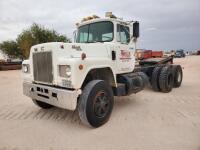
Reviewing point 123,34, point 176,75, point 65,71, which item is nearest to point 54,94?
point 65,71

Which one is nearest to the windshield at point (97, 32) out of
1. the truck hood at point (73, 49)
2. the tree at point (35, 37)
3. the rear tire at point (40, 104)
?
the truck hood at point (73, 49)

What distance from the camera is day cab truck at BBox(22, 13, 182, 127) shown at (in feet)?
12.6

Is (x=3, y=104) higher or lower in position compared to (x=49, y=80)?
lower

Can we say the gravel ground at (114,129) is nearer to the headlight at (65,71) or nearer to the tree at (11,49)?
the headlight at (65,71)

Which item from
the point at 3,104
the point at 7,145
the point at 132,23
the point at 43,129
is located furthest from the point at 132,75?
the point at 3,104

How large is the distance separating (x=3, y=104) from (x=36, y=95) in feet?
8.24

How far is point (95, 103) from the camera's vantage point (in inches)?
161

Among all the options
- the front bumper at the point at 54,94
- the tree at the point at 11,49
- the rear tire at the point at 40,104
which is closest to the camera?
the front bumper at the point at 54,94

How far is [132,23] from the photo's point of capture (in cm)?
565

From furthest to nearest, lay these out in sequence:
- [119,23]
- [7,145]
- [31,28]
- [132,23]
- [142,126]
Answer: [31,28] < [132,23] < [119,23] < [142,126] < [7,145]

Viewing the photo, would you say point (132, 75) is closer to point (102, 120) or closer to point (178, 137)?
point (102, 120)

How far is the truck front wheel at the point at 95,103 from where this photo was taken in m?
3.86

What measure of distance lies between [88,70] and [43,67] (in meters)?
1.08

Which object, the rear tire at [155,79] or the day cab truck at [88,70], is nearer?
the day cab truck at [88,70]
